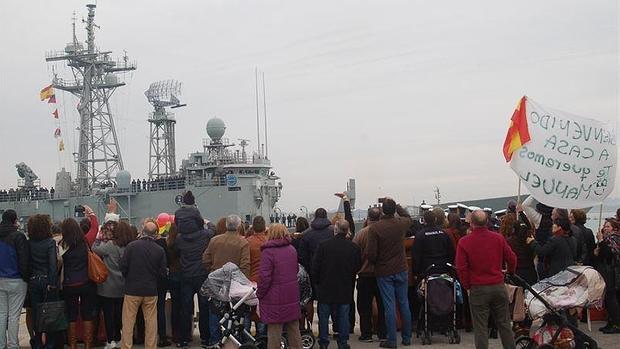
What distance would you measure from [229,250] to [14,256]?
2.77m

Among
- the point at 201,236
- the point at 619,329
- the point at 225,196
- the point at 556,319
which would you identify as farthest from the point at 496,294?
the point at 225,196

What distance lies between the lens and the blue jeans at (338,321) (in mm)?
8828

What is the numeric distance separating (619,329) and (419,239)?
10.3 feet

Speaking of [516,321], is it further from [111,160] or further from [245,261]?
[111,160]

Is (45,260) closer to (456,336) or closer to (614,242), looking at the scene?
(456,336)

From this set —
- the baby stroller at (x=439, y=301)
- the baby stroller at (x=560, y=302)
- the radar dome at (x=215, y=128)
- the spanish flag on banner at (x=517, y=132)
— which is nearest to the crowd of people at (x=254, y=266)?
the baby stroller at (x=439, y=301)

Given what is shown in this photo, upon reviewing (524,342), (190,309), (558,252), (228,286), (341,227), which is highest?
(341,227)

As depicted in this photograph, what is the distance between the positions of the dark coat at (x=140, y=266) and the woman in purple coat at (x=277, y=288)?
5.38ft

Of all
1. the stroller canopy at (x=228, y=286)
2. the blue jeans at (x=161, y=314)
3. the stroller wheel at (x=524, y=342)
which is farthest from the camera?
the blue jeans at (x=161, y=314)

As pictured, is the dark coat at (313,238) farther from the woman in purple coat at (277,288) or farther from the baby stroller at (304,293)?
the woman in purple coat at (277,288)

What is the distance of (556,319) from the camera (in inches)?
298

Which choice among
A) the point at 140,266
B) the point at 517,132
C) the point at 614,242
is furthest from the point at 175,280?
the point at 614,242

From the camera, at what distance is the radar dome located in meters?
39.1

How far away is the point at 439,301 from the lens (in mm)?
8992
